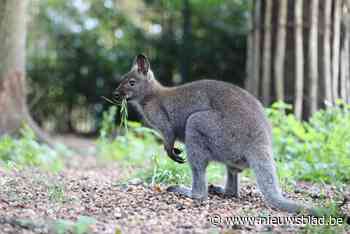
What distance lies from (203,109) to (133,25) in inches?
403

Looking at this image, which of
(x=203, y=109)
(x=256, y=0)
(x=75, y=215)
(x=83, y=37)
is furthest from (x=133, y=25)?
(x=75, y=215)

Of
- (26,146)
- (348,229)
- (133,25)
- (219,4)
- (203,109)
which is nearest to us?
(348,229)

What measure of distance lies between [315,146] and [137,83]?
267cm

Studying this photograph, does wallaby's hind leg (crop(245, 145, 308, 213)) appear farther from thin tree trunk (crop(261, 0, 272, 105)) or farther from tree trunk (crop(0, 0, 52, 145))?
tree trunk (crop(0, 0, 52, 145))

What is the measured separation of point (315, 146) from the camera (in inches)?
292

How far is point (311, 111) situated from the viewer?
882 centimetres

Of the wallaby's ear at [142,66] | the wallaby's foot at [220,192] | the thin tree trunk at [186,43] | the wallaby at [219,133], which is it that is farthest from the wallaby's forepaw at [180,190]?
the thin tree trunk at [186,43]

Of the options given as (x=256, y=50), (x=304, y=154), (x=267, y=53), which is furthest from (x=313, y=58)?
(x=304, y=154)

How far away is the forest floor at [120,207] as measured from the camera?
4.07 meters

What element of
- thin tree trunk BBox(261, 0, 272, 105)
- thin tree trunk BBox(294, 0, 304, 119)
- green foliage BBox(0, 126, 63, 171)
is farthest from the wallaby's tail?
thin tree trunk BBox(261, 0, 272, 105)

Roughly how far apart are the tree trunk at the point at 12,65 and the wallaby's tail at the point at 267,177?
590 centimetres

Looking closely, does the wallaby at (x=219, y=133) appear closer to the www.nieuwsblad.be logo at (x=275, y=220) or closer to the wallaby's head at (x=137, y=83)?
the www.nieuwsblad.be logo at (x=275, y=220)

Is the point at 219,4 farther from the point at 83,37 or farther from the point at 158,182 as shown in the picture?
the point at 158,182

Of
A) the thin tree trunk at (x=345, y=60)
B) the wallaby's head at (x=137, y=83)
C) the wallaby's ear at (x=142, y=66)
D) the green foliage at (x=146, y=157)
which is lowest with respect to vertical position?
the green foliage at (x=146, y=157)
